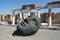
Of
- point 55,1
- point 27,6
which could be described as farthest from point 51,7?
point 27,6

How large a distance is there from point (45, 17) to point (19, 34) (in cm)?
2621

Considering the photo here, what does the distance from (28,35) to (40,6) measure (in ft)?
56.7

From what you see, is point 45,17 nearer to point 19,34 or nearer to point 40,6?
point 40,6

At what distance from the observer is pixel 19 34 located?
13.9 meters

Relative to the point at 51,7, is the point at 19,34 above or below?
below

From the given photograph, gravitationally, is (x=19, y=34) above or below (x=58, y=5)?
below

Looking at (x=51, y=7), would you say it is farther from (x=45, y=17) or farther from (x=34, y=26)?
(x=34, y=26)

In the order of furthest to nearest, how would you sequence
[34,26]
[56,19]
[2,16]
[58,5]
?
[2,16] → [56,19] → [58,5] → [34,26]

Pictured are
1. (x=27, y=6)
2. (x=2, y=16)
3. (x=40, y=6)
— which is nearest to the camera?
(x=40, y=6)

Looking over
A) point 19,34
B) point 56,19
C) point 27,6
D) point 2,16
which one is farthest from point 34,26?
point 2,16

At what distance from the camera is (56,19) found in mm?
37688

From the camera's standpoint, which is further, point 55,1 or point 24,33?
point 55,1

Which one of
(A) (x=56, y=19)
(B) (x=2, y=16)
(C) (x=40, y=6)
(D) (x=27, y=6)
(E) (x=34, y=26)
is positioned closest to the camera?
(E) (x=34, y=26)

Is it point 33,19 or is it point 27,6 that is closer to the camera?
point 33,19
